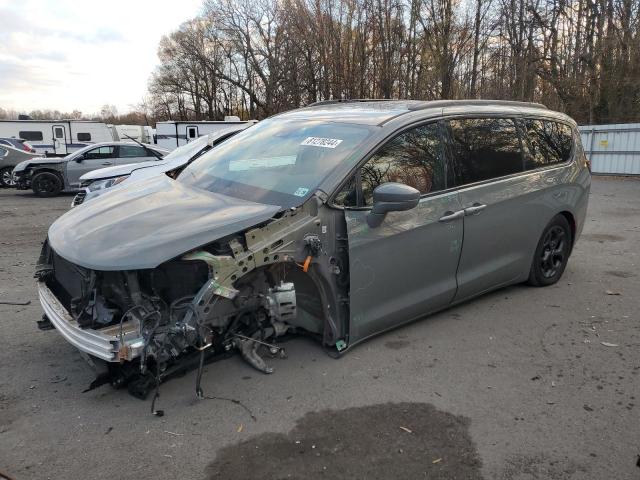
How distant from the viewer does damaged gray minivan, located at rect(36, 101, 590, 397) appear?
3.03 metres

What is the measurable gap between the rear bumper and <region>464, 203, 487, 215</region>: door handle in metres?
2.64

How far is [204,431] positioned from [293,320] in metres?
1.02

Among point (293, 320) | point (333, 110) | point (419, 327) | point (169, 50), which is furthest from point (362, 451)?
point (169, 50)

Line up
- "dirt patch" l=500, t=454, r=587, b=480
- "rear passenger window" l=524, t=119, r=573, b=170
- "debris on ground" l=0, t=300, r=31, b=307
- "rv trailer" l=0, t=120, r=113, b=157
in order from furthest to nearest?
"rv trailer" l=0, t=120, r=113, b=157, "debris on ground" l=0, t=300, r=31, b=307, "rear passenger window" l=524, t=119, r=573, b=170, "dirt patch" l=500, t=454, r=587, b=480

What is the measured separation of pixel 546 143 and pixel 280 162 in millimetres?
2854

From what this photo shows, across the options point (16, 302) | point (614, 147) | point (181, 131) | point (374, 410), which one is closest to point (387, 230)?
point (374, 410)

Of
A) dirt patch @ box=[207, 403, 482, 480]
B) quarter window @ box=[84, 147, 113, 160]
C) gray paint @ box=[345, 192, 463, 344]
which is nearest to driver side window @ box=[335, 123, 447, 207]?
gray paint @ box=[345, 192, 463, 344]

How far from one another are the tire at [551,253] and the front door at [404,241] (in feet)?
4.84

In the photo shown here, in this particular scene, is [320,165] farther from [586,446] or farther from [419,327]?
[586,446]

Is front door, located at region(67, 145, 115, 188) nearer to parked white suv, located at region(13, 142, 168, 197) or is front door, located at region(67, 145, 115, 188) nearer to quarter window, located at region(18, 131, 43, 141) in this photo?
parked white suv, located at region(13, 142, 168, 197)

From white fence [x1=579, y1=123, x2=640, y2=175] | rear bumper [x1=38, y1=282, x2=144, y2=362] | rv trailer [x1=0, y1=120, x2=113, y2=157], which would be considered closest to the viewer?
rear bumper [x1=38, y1=282, x2=144, y2=362]

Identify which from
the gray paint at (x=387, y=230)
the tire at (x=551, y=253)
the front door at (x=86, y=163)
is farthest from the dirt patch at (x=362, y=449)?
the front door at (x=86, y=163)

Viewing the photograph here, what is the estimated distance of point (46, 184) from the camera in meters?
15.2

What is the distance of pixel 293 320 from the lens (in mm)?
3715
